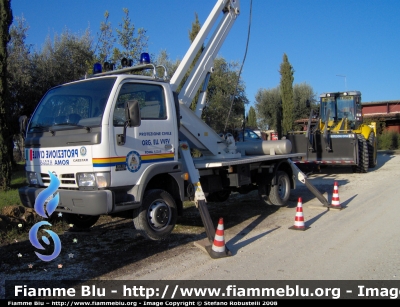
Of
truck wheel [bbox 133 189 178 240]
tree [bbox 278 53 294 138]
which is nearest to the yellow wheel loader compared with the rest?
truck wheel [bbox 133 189 178 240]

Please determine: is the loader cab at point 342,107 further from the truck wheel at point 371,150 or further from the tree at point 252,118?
the tree at point 252,118

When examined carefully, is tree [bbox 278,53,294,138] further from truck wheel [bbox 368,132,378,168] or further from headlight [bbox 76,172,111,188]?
headlight [bbox 76,172,111,188]

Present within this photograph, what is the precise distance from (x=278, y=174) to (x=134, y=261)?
4.55 m

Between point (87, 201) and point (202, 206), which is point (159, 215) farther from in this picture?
point (87, 201)

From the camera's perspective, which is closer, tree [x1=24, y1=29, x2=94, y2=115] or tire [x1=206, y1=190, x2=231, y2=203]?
tire [x1=206, y1=190, x2=231, y2=203]

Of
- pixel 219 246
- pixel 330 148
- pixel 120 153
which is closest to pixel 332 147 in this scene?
pixel 330 148

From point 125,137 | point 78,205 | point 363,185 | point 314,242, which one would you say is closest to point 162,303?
point 78,205

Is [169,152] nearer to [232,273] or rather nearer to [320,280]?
[232,273]

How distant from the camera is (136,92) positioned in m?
5.85

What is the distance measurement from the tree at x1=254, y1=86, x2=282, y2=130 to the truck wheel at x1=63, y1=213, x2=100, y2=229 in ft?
105

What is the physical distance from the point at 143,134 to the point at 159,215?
1.25 metres

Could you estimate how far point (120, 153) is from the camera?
17.2 feet

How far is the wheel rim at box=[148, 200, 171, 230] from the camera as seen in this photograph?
18.5 feet

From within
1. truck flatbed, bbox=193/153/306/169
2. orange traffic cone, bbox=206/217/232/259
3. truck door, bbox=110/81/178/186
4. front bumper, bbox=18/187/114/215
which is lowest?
orange traffic cone, bbox=206/217/232/259
